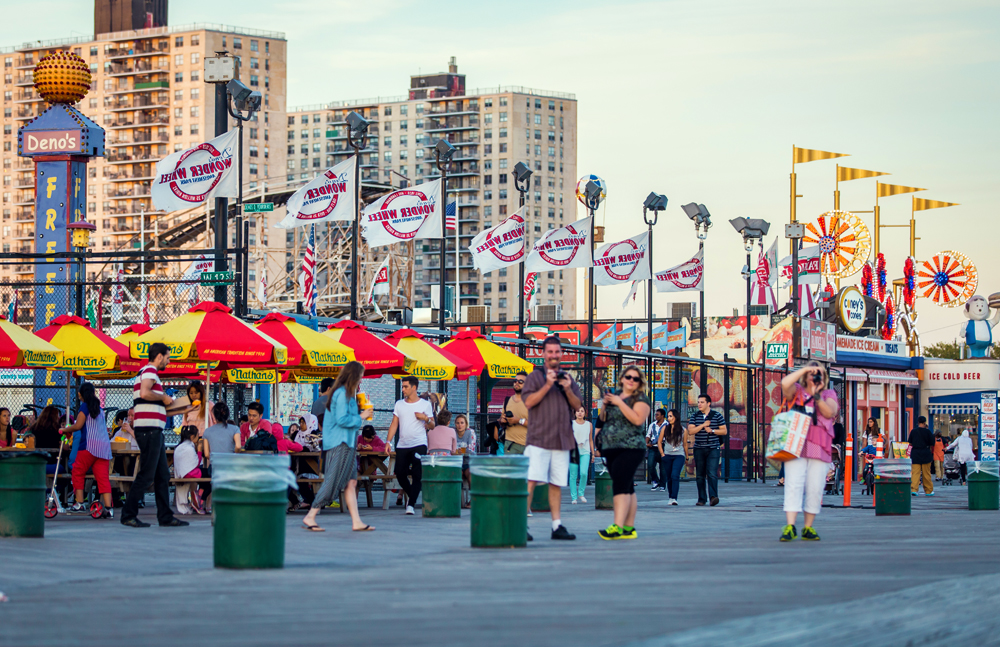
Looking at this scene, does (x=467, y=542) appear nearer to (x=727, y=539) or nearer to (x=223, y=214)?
(x=727, y=539)

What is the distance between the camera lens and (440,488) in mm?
16828

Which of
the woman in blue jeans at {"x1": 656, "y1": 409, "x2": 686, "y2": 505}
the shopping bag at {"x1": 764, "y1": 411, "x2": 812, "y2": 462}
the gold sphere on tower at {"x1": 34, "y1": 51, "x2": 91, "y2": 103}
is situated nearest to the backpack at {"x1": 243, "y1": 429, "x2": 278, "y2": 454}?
the shopping bag at {"x1": 764, "y1": 411, "x2": 812, "y2": 462}

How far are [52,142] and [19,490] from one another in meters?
20.8

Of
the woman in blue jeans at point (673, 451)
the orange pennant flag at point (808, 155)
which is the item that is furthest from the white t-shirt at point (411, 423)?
the orange pennant flag at point (808, 155)

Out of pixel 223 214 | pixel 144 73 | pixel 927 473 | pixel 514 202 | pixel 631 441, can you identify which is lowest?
pixel 927 473

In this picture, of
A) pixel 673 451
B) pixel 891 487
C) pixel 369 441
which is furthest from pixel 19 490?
pixel 891 487

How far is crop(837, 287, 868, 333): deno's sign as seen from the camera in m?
48.8

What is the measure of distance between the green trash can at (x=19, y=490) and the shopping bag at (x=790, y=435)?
23.7 ft

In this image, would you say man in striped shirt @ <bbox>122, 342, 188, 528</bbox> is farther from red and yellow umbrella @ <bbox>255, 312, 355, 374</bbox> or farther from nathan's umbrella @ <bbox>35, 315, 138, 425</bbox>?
red and yellow umbrella @ <bbox>255, 312, 355, 374</bbox>

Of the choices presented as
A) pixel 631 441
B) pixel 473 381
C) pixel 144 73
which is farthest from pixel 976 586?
pixel 144 73

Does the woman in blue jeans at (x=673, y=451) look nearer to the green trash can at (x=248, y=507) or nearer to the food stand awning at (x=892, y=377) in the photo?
the green trash can at (x=248, y=507)

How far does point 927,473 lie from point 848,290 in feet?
67.2

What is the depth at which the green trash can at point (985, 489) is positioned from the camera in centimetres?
2284

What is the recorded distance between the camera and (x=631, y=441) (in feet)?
42.9
